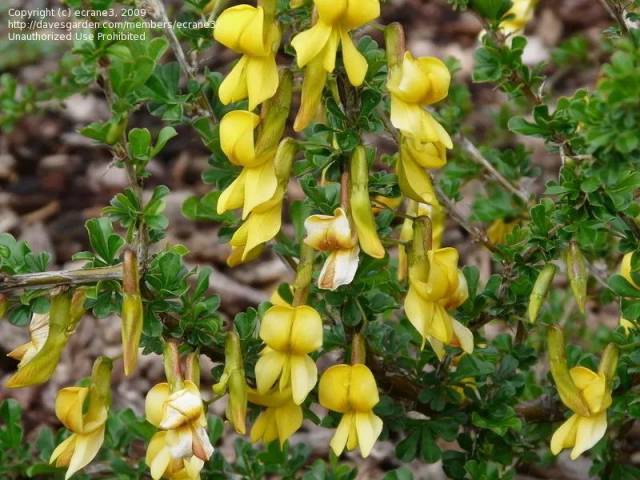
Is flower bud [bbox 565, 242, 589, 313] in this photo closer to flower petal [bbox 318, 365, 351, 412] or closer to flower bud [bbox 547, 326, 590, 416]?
flower bud [bbox 547, 326, 590, 416]

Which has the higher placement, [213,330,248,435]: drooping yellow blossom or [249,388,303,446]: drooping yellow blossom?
[213,330,248,435]: drooping yellow blossom

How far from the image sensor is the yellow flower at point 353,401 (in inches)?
51.0

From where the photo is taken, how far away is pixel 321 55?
119 centimetres

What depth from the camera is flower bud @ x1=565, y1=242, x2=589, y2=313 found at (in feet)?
4.33

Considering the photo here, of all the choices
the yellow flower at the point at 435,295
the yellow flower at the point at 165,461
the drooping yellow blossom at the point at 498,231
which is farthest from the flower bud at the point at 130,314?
the drooping yellow blossom at the point at 498,231

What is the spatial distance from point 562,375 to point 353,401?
0.93 feet

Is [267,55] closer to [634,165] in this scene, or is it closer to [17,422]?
[634,165]

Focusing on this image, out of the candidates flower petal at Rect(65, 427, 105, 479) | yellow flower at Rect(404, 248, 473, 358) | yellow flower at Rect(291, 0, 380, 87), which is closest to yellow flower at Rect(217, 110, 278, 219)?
yellow flower at Rect(291, 0, 380, 87)

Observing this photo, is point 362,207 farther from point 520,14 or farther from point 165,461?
point 520,14

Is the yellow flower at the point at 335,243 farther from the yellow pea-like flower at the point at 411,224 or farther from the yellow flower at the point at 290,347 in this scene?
the yellow pea-like flower at the point at 411,224

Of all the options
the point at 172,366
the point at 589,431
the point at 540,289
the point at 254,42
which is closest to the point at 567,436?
the point at 589,431

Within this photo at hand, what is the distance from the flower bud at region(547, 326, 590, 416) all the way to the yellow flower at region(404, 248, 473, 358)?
116 millimetres

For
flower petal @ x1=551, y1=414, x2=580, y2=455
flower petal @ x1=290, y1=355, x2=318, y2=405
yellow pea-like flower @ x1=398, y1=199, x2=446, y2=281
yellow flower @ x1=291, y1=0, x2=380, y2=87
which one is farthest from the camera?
yellow pea-like flower @ x1=398, y1=199, x2=446, y2=281

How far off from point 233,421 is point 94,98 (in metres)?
2.17
